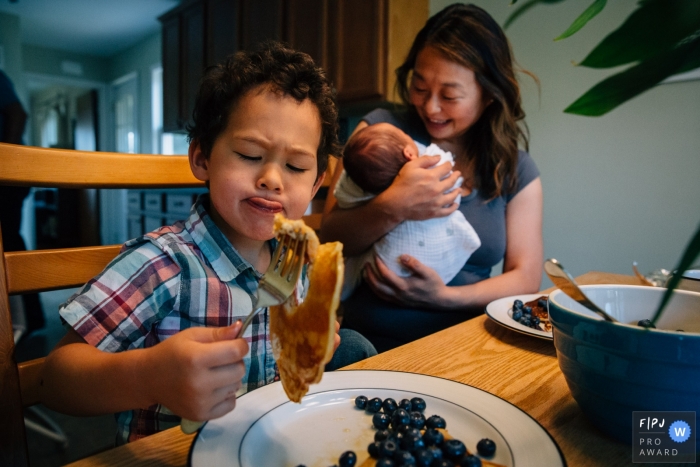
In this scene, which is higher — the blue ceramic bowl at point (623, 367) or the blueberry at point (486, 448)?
the blue ceramic bowl at point (623, 367)

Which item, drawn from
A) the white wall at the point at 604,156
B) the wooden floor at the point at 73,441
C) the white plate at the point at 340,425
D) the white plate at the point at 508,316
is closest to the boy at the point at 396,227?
the white plate at the point at 508,316

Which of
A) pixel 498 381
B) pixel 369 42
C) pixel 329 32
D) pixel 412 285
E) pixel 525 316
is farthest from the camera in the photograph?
pixel 329 32

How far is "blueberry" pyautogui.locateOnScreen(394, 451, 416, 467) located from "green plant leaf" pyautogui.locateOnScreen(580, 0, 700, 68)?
37cm

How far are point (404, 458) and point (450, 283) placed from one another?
104 centimetres

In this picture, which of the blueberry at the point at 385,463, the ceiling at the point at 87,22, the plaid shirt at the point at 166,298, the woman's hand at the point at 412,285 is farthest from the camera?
the ceiling at the point at 87,22

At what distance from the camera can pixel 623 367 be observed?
451 millimetres

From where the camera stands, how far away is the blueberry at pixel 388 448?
0.43 meters

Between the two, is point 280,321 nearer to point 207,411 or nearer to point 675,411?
point 207,411

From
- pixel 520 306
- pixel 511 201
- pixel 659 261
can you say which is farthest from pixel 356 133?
pixel 659 261

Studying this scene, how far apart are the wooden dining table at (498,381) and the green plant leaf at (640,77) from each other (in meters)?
0.32

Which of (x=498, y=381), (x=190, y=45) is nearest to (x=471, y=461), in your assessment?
(x=498, y=381)

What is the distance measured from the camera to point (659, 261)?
2289 millimetres

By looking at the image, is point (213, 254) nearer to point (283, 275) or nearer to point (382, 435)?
point (283, 275)

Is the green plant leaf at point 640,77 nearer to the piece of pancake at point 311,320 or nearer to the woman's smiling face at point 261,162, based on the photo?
the piece of pancake at point 311,320
